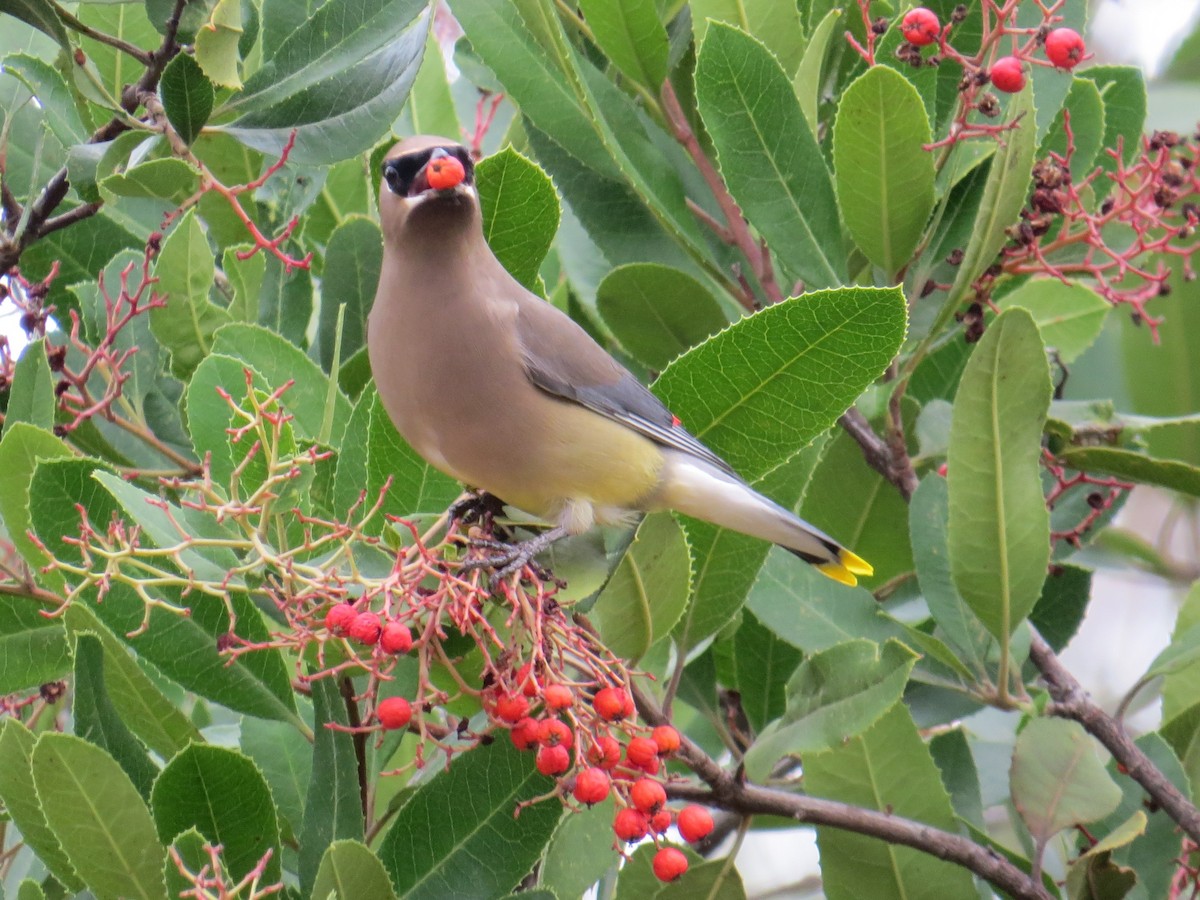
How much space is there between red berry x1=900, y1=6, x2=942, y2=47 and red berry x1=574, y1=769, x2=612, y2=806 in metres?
1.56

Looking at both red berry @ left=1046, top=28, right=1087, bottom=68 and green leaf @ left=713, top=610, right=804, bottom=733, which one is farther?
green leaf @ left=713, top=610, right=804, bottom=733

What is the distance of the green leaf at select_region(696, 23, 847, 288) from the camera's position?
9.67ft

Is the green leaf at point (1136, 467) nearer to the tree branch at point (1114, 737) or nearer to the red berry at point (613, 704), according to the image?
the tree branch at point (1114, 737)

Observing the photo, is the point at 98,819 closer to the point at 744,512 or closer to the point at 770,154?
the point at 744,512

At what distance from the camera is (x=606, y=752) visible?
2367mm

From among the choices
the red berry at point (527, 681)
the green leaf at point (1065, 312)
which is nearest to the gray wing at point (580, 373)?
the red berry at point (527, 681)

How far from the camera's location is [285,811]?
2816mm

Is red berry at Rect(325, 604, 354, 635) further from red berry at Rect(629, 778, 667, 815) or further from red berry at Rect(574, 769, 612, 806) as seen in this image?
red berry at Rect(629, 778, 667, 815)

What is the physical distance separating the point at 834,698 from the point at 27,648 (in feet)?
4.65

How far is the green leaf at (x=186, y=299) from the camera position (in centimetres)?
291

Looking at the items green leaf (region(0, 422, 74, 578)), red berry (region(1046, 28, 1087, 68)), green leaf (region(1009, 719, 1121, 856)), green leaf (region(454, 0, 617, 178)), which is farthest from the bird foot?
red berry (region(1046, 28, 1087, 68))

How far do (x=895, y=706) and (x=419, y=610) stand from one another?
0.96 meters

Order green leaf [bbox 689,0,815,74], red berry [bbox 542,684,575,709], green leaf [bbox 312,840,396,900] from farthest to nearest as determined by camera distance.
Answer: green leaf [bbox 689,0,815,74] → red berry [bbox 542,684,575,709] → green leaf [bbox 312,840,396,900]

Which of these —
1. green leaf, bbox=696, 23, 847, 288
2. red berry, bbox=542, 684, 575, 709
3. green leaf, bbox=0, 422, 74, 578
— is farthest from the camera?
green leaf, bbox=696, 23, 847, 288
